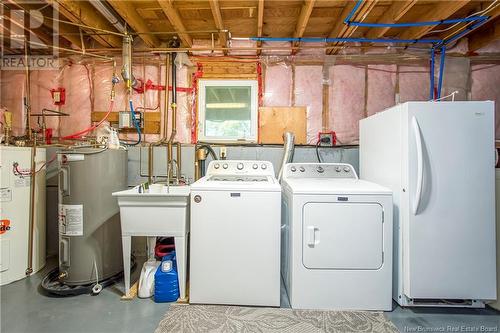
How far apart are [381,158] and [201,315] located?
1983 mm

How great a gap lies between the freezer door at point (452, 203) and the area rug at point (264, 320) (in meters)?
0.42

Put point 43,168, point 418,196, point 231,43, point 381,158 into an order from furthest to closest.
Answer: point 231,43
point 43,168
point 381,158
point 418,196

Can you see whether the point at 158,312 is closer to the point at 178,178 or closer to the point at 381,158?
the point at 178,178

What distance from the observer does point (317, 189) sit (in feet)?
6.09

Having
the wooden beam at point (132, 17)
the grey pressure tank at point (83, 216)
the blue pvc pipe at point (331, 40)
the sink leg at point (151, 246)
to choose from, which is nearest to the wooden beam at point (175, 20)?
the wooden beam at point (132, 17)

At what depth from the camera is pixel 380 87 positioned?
2.95 meters

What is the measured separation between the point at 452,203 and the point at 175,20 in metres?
2.93

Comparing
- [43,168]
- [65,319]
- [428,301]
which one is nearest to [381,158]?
[428,301]

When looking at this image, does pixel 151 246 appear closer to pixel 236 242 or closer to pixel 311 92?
pixel 236 242

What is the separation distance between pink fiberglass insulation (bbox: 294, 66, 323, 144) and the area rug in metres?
1.96

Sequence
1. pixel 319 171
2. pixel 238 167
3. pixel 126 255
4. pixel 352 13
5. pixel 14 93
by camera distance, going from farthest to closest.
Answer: pixel 14 93
pixel 238 167
pixel 319 171
pixel 352 13
pixel 126 255

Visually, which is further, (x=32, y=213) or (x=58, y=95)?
(x=58, y=95)

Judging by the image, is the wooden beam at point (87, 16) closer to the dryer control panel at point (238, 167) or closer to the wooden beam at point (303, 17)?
the dryer control panel at point (238, 167)

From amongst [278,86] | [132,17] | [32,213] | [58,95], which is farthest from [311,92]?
[32,213]
